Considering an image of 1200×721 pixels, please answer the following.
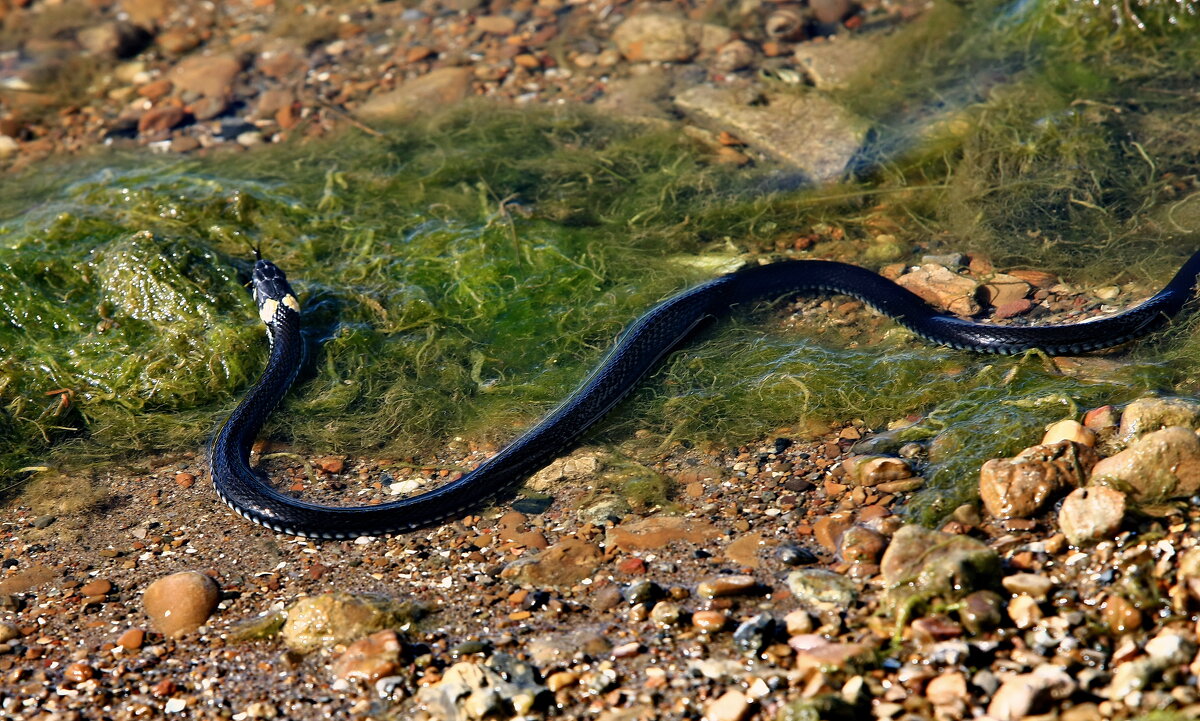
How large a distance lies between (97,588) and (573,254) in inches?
154

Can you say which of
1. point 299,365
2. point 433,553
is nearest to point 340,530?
point 433,553

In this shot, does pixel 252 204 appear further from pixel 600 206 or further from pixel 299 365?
pixel 600 206

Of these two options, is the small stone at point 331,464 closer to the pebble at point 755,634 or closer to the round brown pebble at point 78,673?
the round brown pebble at point 78,673

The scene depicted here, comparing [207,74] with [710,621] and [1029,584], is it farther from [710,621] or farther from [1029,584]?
[1029,584]

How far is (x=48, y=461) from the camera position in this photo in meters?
5.99

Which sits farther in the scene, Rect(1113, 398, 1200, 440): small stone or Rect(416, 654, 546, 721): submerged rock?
Rect(1113, 398, 1200, 440): small stone

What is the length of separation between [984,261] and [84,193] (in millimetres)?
7566

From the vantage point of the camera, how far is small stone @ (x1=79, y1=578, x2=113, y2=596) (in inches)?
195

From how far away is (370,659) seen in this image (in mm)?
4168

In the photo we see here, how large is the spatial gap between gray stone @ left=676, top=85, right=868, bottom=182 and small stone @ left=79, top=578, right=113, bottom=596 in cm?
582

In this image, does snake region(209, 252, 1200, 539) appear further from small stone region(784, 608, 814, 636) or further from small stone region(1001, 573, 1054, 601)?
small stone region(1001, 573, 1054, 601)

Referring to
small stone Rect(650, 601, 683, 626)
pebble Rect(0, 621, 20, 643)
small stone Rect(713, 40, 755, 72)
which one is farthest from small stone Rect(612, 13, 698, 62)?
pebble Rect(0, 621, 20, 643)

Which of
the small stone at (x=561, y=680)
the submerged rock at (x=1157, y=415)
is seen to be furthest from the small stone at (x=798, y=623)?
the submerged rock at (x=1157, y=415)

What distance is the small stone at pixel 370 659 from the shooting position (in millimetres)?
4113
